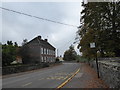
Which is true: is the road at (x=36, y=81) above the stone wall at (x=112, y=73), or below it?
below

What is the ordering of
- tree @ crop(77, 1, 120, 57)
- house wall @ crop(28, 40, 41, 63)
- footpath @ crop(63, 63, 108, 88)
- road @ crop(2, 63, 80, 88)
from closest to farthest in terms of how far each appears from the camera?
1. footpath @ crop(63, 63, 108, 88)
2. road @ crop(2, 63, 80, 88)
3. tree @ crop(77, 1, 120, 57)
4. house wall @ crop(28, 40, 41, 63)

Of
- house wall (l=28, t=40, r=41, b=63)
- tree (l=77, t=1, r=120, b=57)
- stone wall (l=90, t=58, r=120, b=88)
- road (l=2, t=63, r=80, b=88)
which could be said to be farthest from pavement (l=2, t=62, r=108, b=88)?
house wall (l=28, t=40, r=41, b=63)

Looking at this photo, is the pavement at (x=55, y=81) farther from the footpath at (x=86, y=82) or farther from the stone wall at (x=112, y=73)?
the stone wall at (x=112, y=73)

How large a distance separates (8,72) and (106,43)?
15.5 metres

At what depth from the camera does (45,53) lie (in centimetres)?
7575

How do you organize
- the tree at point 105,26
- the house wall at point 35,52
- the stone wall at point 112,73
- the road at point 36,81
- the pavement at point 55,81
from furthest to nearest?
the house wall at point 35,52, the tree at point 105,26, the road at point 36,81, the pavement at point 55,81, the stone wall at point 112,73

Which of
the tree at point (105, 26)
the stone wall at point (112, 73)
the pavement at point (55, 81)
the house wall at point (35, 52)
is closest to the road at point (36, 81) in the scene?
the pavement at point (55, 81)

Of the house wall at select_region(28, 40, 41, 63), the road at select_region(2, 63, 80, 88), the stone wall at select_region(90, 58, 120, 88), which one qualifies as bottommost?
the road at select_region(2, 63, 80, 88)

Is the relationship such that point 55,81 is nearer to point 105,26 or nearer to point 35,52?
point 105,26

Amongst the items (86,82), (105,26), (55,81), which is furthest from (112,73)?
(105,26)

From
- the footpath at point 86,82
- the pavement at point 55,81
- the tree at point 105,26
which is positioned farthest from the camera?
the tree at point 105,26

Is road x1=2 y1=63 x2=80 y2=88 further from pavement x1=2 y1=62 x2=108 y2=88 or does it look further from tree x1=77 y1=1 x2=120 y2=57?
tree x1=77 y1=1 x2=120 y2=57

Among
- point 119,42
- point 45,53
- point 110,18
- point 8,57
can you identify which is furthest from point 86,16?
point 45,53

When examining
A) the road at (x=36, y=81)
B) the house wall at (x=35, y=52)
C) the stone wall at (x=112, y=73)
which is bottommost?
the road at (x=36, y=81)
